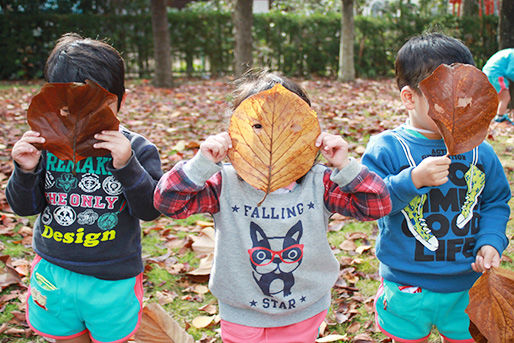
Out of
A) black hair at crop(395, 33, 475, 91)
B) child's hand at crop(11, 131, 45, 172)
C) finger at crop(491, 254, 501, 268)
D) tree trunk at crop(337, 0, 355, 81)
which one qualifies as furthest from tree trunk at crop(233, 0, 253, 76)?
finger at crop(491, 254, 501, 268)

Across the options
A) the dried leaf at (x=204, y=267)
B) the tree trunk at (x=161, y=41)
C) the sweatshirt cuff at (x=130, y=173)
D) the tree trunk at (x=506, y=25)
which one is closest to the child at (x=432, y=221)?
the sweatshirt cuff at (x=130, y=173)

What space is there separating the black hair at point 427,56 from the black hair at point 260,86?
1.20 feet

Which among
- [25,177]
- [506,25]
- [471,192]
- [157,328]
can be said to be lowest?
[157,328]

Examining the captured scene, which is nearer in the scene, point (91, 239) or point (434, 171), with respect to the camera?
point (434, 171)

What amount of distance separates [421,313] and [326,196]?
0.54 meters

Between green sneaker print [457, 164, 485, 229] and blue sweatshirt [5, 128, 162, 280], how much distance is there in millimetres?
968

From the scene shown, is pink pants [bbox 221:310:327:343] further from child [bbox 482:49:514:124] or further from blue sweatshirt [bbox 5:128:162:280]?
child [bbox 482:49:514:124]

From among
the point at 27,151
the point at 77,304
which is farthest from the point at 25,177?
the point at 77,304

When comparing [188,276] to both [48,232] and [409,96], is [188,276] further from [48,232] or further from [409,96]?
[409,96]

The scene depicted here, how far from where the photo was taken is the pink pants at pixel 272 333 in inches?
56.7

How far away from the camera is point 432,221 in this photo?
5.02ft

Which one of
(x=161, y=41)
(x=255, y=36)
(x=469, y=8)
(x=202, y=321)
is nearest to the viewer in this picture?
(x=202, y=321)

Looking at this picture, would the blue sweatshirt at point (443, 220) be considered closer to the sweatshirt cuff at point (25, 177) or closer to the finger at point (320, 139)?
the finger at point (320, 139)

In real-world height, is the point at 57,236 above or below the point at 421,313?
above
